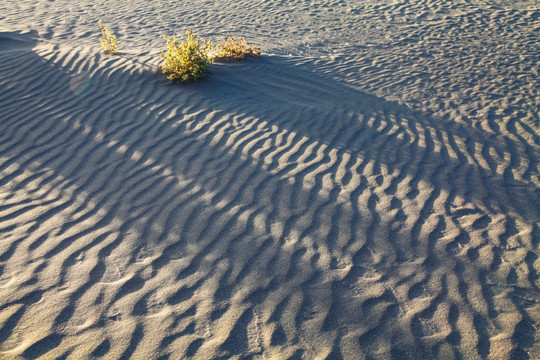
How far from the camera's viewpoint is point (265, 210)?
402 centimetres

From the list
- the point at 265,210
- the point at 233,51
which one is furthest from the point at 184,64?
the point at 265,210

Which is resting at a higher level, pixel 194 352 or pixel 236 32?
pixel 236 32

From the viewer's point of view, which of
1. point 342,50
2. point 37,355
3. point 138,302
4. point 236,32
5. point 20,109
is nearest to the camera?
point 37,355

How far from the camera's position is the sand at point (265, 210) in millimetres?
2834

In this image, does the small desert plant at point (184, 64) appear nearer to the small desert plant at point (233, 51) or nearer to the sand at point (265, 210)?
the sand at point (265, 210)

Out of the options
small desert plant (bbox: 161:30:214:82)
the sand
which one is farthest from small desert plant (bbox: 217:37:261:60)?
small desert plant (bbox: 161:30:214:82)

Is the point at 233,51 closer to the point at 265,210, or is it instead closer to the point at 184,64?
the point at 184,64

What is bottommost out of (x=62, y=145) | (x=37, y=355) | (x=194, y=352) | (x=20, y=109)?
(x=194, y=352)

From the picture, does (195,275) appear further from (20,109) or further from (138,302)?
(20,109)

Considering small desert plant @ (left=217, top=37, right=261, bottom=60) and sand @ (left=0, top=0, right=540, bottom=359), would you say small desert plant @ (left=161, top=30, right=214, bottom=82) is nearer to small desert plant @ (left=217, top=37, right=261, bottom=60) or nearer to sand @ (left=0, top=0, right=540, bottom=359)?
sand @ (left=0, top=0, right=540, bottom=359)

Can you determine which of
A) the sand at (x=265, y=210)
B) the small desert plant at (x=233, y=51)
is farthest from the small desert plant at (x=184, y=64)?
the small desert plant at (x=233, y=51)

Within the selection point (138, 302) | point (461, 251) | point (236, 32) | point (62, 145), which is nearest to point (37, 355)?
point (138, 302)

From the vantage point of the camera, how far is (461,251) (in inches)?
143

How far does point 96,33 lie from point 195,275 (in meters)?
8.89
